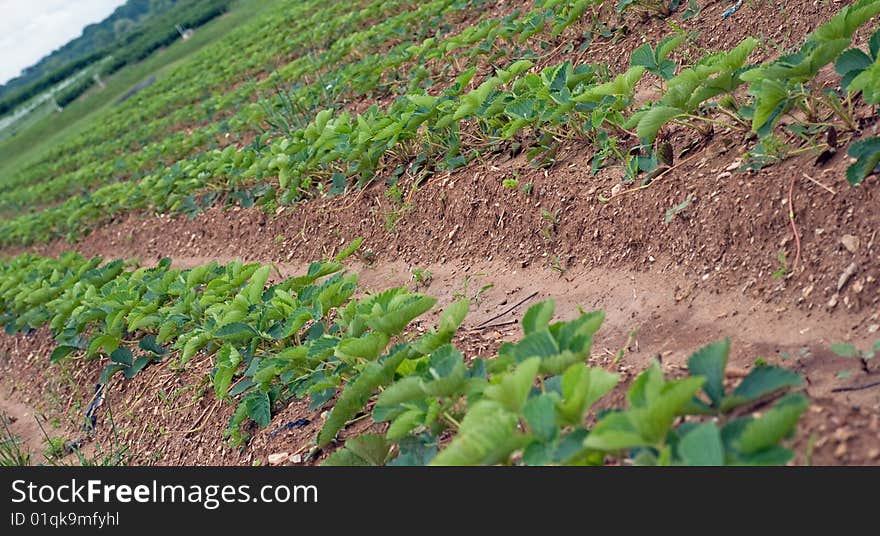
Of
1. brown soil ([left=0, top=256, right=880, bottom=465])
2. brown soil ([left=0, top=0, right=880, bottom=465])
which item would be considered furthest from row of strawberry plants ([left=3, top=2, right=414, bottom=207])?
brown soil ([left=0, top=256, right=880, bottom=465])

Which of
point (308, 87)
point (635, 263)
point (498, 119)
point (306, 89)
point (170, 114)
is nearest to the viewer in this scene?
point (635, 263)

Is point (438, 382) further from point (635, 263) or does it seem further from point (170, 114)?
point (170, 114)

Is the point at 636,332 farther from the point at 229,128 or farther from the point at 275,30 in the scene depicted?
the point at 275,30

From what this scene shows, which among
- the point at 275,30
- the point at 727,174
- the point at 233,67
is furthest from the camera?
the point at 275,30

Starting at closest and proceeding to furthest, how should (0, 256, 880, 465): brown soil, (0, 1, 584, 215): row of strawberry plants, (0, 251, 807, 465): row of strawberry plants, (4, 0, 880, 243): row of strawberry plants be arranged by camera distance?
(0, 251, 807, 465): row of strawberry plants < (0, 256, 880, 465): brown soil < (4, 0, 880, 243): row of strawberry plants < (0, 1, 584, 215): row of strawberry plants

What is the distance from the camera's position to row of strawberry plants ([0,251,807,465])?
1631 millimetres

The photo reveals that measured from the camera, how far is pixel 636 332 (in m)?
3.01

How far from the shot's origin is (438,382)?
2.10 metres

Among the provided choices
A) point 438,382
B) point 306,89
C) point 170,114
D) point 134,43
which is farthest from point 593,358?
point 134,43

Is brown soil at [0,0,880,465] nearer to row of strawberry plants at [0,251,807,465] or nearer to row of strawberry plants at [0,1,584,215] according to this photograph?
row of strawberry plants at [0,251,807,465]

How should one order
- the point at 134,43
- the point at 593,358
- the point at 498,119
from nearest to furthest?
the point at 593,358 → the point at 498,119 → the point at 134,43

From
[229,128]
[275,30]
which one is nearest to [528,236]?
[229,128]

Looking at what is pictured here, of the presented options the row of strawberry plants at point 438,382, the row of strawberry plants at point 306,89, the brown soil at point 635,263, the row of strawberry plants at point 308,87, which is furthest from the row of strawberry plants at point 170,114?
the row of strawberry plants at point 438,382
